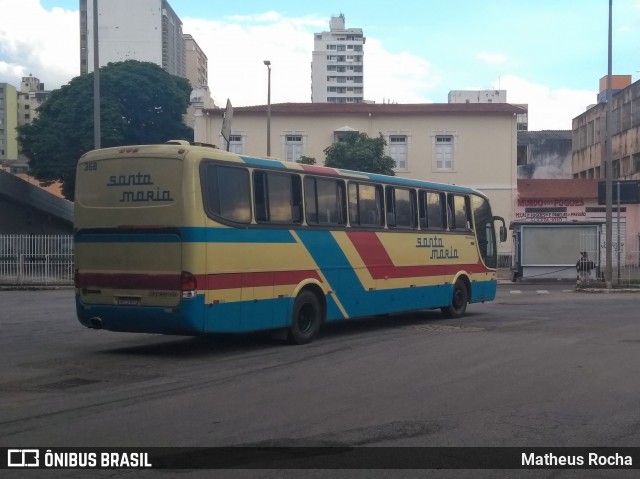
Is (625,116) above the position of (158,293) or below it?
above

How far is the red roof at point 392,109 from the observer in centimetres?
4853

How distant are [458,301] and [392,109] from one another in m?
30.7

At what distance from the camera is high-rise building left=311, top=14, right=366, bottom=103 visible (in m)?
134

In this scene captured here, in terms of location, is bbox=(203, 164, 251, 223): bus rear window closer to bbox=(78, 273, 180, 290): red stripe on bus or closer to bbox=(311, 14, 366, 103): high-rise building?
bbox=(78, 273, 180, 290): red stripe on bus

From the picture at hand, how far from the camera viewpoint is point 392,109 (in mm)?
49344

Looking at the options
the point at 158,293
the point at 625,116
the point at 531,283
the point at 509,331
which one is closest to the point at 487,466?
the point at 158,293

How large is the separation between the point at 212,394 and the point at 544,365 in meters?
5.11

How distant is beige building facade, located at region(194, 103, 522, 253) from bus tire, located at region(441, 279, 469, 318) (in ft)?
95.6

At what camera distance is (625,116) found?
194 ft

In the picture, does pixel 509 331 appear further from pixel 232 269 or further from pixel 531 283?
pixel 531 283

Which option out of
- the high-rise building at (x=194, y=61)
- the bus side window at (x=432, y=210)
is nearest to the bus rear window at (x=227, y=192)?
the bus side window at (x=432, y=210)

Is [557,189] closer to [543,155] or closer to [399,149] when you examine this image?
[399,149]

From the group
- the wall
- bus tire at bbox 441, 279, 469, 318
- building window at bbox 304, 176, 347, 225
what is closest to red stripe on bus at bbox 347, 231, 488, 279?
building window at bbox 304, 176, 347, 225

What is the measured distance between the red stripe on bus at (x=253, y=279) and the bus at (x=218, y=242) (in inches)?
0.7
